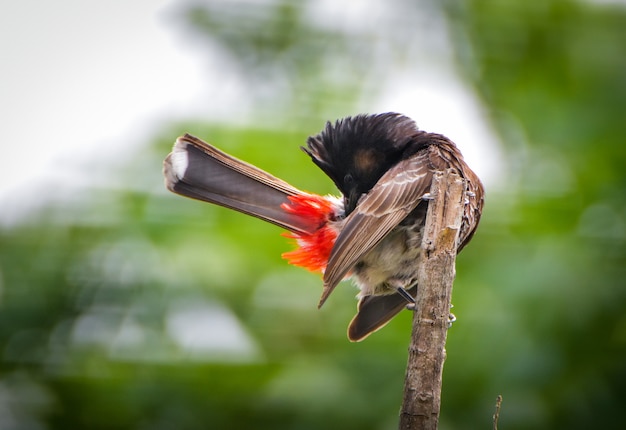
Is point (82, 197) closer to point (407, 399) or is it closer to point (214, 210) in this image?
point (214, 210)

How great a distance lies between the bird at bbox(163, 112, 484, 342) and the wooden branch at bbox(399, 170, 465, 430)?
2.10ft

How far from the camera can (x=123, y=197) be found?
20.4 feet

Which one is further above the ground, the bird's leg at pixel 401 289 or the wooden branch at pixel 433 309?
the bird's leg at pixel 401 289

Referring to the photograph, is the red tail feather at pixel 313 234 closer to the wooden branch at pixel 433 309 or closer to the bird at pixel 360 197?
the bird at pixel 360 197

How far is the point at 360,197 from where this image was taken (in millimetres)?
4457

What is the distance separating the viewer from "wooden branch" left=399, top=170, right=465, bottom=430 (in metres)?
3.09

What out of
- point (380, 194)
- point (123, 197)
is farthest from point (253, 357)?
point (380, 194)

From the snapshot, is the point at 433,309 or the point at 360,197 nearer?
the point at 433,309

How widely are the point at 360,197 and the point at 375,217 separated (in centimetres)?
41

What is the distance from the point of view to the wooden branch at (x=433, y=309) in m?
3.09

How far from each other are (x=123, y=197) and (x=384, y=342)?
2219mm

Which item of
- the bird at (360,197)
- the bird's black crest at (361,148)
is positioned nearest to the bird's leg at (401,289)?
the bird at (360,197)

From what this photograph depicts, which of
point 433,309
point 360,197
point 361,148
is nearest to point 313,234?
point 360,197

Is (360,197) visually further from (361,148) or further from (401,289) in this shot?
(401,289)
